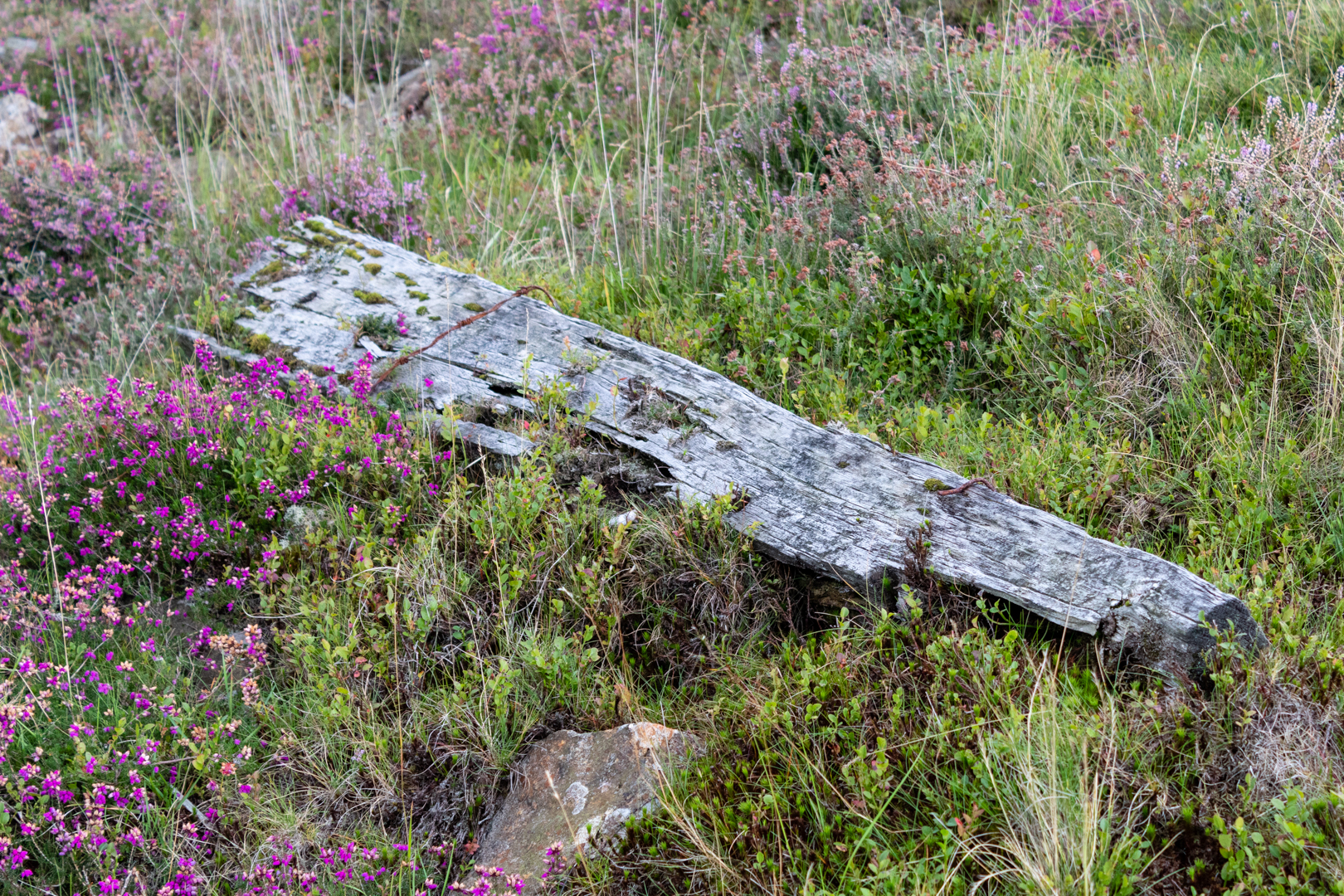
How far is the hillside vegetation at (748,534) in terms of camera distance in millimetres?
2268

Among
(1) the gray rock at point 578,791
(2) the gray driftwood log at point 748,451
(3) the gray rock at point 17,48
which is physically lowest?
(1) the gray rock at point 578,791

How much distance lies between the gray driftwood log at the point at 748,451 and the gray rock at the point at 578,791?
79cm

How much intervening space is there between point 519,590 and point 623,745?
0.70 metres

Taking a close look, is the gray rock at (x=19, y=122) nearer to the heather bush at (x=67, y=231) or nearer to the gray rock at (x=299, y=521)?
the heather bush at (x=67, y=231)

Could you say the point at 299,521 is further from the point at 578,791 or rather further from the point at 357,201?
the point at 357,201

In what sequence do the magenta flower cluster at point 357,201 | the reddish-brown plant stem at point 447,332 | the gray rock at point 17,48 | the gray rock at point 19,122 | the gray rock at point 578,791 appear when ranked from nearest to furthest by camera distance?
the gray rock at point 578,791
the reddish-brown plant stem at point 447,332
the magenta flower cluster at point 357,201
the gray rock at point 19,122
the gray rock at point 17,48

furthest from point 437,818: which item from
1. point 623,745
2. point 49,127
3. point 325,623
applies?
point 49,127

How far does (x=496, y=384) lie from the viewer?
373 centimetres

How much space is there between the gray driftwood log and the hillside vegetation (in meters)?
0.11

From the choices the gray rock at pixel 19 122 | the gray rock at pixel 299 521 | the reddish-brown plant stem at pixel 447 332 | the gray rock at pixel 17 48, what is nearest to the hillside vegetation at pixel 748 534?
the gray rock at pixel 299 521

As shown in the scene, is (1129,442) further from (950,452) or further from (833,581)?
(833,581)

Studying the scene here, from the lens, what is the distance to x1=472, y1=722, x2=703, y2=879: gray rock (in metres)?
2.42

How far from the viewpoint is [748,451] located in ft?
10.6

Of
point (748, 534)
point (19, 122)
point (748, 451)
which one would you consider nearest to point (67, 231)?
point (19, 122)
